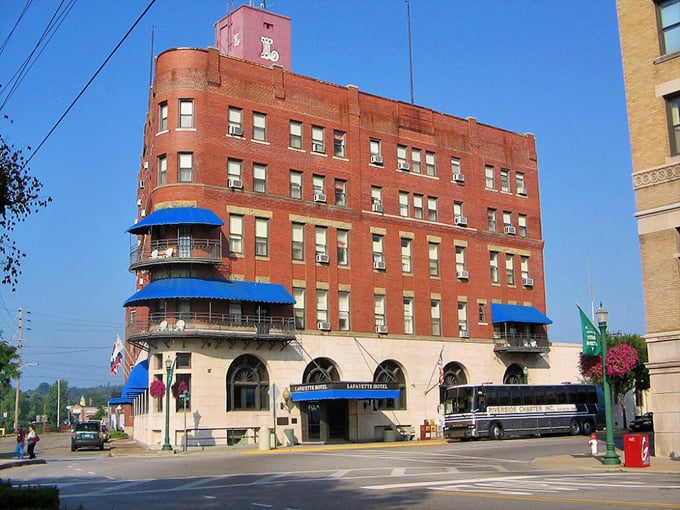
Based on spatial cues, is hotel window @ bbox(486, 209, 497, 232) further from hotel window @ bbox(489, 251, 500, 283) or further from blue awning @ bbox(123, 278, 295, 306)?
blue awning @ bbox(123, 278, 295, 306)

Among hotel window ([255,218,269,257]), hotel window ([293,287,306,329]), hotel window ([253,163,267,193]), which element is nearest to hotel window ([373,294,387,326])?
hotel window ([293,287,306,329])

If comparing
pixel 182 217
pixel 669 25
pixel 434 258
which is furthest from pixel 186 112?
pixel 669 25

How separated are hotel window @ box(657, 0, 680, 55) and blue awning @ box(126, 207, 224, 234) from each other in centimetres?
2545

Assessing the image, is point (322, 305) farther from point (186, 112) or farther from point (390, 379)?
point (186, 112)

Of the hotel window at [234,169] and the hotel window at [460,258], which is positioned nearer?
the hotel window at [234,169]

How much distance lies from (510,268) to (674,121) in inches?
1381

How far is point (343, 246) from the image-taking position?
2154 inches

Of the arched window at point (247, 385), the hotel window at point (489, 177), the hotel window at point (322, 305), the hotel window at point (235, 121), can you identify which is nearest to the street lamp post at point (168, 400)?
the arched window at point (247, 385)

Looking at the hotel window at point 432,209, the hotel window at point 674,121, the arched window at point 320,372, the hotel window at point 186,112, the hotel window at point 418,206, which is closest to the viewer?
the hotel window at point 674,121

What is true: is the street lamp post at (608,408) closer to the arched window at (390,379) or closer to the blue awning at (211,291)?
the blue awning at (211,291)

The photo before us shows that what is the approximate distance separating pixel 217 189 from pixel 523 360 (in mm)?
28084

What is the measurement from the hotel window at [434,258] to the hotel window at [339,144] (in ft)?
31.2

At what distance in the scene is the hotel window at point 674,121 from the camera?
29.6 meters

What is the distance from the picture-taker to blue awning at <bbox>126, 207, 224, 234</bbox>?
4620cm
